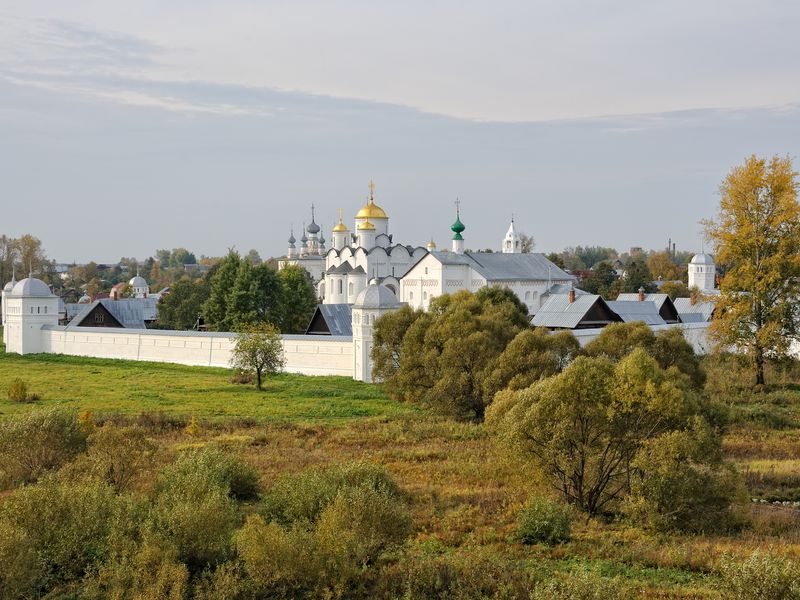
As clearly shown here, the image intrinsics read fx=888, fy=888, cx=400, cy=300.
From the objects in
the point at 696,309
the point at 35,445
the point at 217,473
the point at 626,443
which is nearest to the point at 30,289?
the point at 35,445

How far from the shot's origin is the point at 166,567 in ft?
31.5

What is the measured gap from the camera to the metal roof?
37.5 metres

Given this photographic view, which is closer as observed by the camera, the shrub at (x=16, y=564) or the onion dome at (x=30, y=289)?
the shrub at (x=16, y=564)

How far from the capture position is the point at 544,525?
39.7ft

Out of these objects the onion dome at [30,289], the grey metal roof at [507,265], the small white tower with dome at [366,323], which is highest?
the grey metal roof at [507,265]

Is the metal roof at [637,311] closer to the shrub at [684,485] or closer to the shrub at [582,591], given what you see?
the shrub at [684,485]

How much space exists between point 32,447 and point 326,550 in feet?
23.1

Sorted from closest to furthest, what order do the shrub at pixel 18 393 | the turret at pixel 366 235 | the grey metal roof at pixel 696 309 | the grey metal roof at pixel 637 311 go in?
1. the shrub at pixel 18 393
2. the grey metal roof at pixel 637 311
3. the grey metal roof at pixel 696 309
4. the turret at pixel 366 235

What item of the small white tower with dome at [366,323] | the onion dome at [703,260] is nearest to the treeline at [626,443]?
the small white tower with dome at [366,323]

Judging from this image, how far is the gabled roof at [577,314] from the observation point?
34.9m

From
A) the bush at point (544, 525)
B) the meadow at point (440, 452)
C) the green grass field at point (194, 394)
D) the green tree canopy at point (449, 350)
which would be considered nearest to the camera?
the meadow at point (440, 452)

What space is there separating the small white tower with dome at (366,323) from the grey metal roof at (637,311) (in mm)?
11420

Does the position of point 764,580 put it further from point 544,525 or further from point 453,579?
point 544,525

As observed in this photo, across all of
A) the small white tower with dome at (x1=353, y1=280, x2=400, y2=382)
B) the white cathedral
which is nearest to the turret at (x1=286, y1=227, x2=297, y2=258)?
the white cathedral
